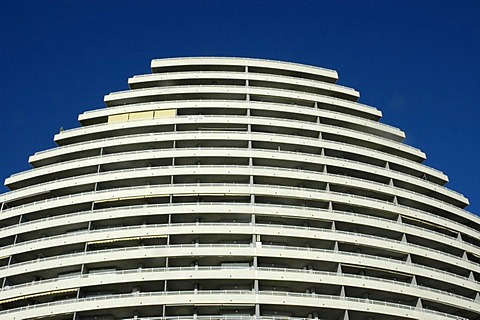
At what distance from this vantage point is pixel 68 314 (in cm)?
5225

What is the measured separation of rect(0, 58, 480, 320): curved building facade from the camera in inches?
2116

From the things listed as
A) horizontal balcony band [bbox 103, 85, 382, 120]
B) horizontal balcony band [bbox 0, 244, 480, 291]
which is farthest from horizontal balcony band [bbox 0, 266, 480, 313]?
horizontal balcony band [bbox 103, 85, 382, 120]

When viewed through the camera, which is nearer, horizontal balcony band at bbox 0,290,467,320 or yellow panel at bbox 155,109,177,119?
horizontal balcony band at bbox 0,290,467,320

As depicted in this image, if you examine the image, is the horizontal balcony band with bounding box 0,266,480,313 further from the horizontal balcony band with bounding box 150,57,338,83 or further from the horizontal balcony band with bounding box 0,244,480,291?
the horizontal balcony band with bounding box 150,57,338,83

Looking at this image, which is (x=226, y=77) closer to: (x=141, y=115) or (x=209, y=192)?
(x=141, y=115)

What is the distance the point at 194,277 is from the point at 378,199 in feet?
84.5

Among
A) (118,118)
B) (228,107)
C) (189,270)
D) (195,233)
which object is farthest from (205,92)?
(189,270)

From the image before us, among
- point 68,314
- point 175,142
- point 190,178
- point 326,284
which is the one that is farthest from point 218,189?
point 68,314

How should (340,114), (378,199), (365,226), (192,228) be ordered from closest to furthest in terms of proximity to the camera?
(192,228) < (365,226) < (378,199) < (340,114)

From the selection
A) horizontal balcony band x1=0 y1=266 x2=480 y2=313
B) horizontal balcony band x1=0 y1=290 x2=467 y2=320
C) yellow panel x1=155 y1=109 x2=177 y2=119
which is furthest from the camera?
yellow panel x1=155 y1=109 x2=177 y2=119

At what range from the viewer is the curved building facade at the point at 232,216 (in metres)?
53.8

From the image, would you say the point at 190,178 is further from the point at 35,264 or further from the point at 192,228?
the point at 35,264

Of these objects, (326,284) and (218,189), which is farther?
(218,189)

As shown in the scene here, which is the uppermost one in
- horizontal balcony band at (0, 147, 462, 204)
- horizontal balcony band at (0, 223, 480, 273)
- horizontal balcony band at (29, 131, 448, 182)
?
horizontal balcony band at (29, 131, 448, 182)
